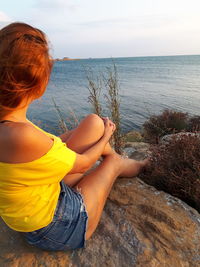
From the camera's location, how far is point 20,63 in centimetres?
137

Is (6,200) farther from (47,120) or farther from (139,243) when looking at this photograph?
(47,120)

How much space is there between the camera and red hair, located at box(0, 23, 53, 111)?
4.43 feet

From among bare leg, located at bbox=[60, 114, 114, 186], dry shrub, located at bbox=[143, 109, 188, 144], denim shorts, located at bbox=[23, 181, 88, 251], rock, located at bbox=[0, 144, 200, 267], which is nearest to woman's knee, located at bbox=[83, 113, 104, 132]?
bare leg, located at bbox=[60, 114, 114, 186]

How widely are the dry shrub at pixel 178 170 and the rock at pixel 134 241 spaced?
18cm

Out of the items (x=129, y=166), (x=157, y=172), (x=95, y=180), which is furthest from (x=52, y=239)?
(x=157, y=172)

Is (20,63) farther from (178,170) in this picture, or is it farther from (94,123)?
(178,170)

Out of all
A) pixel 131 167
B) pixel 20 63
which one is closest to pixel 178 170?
pixel 131 167

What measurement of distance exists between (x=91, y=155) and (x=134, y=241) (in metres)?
0.84

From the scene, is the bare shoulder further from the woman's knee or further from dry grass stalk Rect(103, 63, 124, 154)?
dry grass stalk Rect(103, 63, 124, 154)

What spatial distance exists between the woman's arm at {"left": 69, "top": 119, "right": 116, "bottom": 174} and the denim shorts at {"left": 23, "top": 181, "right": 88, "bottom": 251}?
271mm

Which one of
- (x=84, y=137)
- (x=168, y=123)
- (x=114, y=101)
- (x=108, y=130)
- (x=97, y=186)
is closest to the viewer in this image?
(x=97, y=186)

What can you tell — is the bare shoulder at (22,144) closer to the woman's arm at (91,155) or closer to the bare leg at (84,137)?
the woman's arm at (91,155)

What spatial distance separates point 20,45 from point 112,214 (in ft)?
5.85

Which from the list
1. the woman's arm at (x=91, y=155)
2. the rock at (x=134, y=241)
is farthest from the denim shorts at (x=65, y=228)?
the woman's arm at (x=91, y=155)
